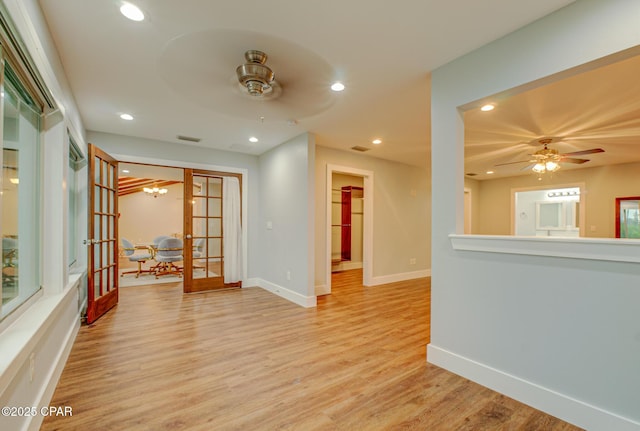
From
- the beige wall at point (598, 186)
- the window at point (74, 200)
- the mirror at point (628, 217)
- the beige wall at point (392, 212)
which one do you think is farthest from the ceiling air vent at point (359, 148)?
the mirror at point (628, 217)

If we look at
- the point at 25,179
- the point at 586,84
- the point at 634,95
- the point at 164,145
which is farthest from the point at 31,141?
the point at 634,95

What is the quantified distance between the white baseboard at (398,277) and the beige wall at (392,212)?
0.05 m

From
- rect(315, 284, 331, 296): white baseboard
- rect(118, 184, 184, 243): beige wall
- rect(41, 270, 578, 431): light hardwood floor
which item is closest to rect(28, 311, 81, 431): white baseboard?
rect(41, 270, 578, 431): light hardwood floor

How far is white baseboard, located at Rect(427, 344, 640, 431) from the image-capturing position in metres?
1.52

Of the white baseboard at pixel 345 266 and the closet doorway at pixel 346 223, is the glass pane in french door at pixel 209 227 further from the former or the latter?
the white baseboard at pixel 345 266

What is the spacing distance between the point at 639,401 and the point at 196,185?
17.8 feet

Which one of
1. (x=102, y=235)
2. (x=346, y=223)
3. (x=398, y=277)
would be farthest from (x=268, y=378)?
(x=346, y=223)

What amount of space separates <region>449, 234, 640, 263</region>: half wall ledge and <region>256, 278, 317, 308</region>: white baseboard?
232 centimetres

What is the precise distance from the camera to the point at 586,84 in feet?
8.15

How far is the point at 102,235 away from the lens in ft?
12.1

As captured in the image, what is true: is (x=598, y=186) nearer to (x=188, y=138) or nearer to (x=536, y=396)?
(x=536, y=396)

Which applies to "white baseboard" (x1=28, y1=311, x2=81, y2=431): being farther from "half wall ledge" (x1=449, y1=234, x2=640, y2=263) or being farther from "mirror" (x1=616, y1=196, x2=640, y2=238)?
"mirror" (x1=616, y1=196, x2=640, y2=238)

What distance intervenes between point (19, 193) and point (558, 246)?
3.31 meters

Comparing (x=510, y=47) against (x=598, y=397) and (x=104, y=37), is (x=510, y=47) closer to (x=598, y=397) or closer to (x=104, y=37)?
(x=598, y=397)
